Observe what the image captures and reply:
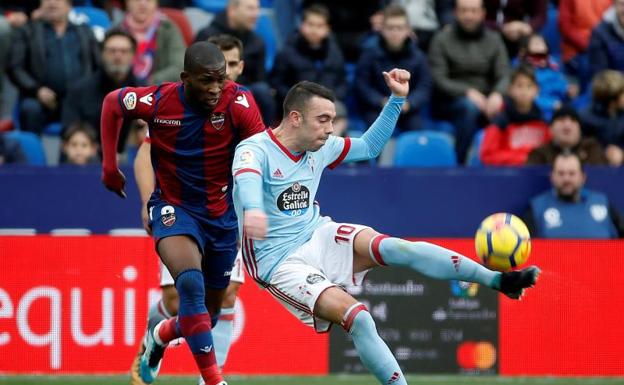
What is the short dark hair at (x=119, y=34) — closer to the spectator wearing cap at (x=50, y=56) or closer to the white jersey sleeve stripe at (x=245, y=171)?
the spectator wearing cap at (x=50, y=56)

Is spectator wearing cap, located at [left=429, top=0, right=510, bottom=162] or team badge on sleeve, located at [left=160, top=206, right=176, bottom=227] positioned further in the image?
spectator wearing cap, located at [left=429, top=0, right=510, bottom=162]

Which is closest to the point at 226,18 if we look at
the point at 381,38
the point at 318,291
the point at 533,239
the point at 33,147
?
the point at 381,38

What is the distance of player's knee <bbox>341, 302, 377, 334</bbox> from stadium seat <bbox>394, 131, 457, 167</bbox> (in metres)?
5.27

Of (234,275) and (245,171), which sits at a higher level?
(245,171)

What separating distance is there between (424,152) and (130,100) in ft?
16.4

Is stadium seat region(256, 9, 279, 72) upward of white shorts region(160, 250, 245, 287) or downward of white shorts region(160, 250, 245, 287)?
upward

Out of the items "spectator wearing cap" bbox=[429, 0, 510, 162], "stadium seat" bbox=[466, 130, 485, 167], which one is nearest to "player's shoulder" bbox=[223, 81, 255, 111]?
"stadium seat" bbox=[466, 130, 485, 167]

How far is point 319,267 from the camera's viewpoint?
317 inches

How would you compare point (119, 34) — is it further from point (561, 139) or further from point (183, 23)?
point (561, 139)

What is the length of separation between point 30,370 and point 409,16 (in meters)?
6.14

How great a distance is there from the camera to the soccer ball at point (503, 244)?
25.3 feet

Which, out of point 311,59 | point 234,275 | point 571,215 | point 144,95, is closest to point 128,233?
point 234,275

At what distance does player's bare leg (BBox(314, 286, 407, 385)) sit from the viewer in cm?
768

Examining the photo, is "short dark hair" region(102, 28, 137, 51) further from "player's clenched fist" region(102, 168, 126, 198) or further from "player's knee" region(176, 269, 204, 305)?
"player's knee" region(176, 269, 204, 305)
